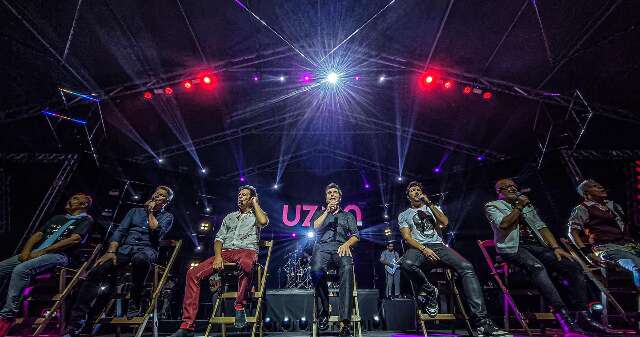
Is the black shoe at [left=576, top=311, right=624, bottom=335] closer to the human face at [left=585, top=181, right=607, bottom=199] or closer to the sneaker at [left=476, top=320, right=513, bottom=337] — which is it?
the sneaker at [left=476, top=320, right=513, bottom=337]

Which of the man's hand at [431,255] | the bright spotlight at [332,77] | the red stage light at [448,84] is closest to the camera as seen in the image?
the man's hand at [431,255]

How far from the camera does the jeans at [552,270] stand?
334 cm

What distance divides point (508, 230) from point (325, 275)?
211cm

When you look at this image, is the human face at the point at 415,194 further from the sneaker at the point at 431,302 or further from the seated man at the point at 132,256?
the seated man at the point at 132,256

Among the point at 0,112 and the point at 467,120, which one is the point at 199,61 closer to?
the point at 0,112

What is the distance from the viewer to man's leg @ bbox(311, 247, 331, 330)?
3494mm

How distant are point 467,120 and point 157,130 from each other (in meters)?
8.14

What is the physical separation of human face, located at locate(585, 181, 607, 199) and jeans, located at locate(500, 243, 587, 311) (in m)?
1.28

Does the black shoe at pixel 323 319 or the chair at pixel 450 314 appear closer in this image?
the chair at pixel 450 314

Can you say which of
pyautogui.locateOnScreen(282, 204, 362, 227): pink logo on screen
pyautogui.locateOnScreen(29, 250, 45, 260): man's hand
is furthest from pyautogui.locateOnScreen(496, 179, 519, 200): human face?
pyautogui.locateOnScreen(282, 204, 362, 227): pink logo on screen

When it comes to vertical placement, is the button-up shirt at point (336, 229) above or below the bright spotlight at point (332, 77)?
below

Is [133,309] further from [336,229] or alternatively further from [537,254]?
[537,254]

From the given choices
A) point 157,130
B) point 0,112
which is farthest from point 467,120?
point 0,112

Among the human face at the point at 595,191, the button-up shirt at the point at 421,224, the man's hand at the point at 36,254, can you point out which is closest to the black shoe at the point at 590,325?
the button-up shirt at the point at 421,224
